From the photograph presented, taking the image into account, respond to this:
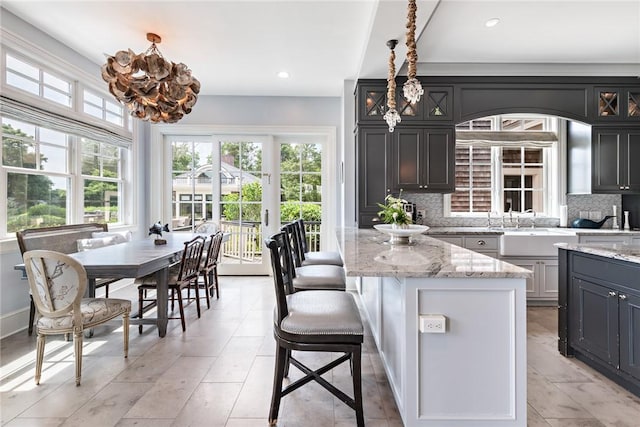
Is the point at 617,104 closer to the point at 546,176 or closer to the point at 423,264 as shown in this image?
the point at 546,176

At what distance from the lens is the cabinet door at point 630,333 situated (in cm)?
191

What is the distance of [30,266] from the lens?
2.03m

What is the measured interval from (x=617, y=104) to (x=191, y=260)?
17.3ft

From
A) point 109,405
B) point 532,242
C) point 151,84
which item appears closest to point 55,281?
point 109,405

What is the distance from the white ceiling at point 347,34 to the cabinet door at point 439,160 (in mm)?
774

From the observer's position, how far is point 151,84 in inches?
116

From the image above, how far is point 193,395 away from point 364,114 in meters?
3.39

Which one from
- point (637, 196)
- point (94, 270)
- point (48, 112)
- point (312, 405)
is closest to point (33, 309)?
point (94, 270)

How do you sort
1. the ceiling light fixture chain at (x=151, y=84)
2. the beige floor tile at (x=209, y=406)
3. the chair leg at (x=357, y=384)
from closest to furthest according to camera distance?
1. the chair leg at (x=357, y=384)
2. the beige floor tile at (x=209, y=406)
3. the ceiling light fixture chain at (x=151, y=84)

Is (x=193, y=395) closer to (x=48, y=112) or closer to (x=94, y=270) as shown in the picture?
(x=94, y=270)

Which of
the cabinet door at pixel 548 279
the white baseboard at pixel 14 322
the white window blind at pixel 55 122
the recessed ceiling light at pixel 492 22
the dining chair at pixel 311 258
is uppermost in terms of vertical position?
the recessed ceiling light at pixel 492 22

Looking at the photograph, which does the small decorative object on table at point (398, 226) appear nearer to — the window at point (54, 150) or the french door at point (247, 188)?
the french door at point (247, 188)

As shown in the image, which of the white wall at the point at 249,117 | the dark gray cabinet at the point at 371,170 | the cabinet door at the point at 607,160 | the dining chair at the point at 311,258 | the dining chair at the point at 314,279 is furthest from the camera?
the white wall at the point at 249,117

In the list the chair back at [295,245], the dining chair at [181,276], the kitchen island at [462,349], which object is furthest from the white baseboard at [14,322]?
the kitchen island at [462,349]
